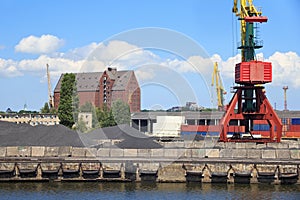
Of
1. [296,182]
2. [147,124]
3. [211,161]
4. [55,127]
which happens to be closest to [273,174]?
[296,182]

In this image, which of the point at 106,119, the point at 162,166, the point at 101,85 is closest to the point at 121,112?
the point at 106,119

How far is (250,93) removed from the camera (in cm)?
5816

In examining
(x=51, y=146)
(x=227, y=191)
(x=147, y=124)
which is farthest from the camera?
(x=147, y=124)

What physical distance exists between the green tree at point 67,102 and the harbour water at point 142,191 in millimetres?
46485

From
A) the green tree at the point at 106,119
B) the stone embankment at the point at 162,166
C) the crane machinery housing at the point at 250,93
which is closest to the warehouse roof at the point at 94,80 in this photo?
the green tree at the point at 106,119

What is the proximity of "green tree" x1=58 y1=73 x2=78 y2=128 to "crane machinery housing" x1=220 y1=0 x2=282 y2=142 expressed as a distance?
34.4 m

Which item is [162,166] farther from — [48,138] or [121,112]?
[121,112]

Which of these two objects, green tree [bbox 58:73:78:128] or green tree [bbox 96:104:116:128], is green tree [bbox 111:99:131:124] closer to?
green tree [bbox 96:104:116:128]

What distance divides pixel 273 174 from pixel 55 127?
26492 mm

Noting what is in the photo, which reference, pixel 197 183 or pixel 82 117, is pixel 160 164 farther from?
pixel 82 117

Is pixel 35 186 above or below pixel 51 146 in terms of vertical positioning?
below

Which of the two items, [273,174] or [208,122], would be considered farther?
[208,122]

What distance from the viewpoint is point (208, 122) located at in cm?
9944

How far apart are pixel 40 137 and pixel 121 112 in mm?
35935
